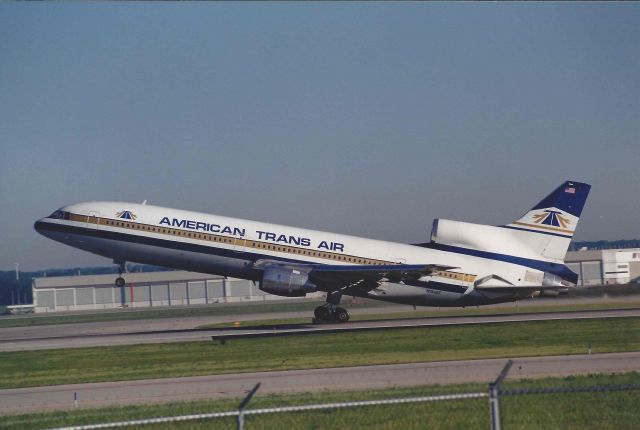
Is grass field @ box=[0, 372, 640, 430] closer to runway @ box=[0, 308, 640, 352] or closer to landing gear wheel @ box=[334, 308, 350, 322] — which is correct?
runway @ box=[0, 308, 640, 352]

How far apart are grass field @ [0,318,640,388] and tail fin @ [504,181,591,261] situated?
356 inches

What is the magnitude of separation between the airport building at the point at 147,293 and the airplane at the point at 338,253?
176ft

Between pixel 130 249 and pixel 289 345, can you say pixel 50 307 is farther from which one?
pixel 289 345

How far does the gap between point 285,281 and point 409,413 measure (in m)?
25.5

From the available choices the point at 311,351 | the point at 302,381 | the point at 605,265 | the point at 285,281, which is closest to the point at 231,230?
the point at 285,281

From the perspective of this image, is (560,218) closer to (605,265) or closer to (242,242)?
(242,242)

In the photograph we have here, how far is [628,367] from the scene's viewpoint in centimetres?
2362

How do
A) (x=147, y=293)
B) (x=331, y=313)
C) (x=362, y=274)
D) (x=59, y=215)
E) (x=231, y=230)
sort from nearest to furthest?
(x=362, y=274) → (x=231, y=230) → (x=331, y=313) → (x=59, y=215) → (x=147, y=293)

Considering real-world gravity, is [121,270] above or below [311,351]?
above

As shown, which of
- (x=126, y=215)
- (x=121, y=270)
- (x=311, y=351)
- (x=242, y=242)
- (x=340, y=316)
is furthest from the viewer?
(x=121, y=270)

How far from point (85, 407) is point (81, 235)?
26.7 meters

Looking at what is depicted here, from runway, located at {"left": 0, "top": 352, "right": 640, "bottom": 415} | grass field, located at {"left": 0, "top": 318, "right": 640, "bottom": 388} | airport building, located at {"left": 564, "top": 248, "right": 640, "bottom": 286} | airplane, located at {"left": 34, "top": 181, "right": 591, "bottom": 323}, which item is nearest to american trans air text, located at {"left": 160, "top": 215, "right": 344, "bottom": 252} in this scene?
airplane, located at {"left": 34, "top": 181, "right": 591, "bottom": 323}

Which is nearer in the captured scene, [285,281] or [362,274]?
[285,281]

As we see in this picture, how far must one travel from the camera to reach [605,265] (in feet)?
313
